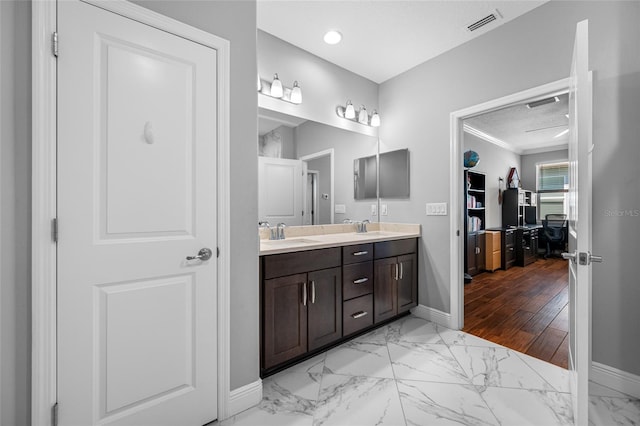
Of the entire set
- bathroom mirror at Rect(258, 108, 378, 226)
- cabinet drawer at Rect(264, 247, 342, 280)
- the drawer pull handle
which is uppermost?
bathroom mirror at Rect(258, 108, 378, 226)

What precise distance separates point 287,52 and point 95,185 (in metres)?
1.96

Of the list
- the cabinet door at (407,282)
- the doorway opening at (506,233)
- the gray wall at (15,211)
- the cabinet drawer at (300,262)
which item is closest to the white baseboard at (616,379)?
the doorway opening at (506,233)

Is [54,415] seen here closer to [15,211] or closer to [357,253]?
[15,211]

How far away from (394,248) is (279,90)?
1735 mm

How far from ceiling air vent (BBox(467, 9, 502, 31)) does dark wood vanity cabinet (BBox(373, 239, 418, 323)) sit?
189 cm

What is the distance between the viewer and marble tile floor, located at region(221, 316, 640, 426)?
146 centimetres

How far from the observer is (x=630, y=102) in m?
1.62

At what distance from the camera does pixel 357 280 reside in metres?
2.26

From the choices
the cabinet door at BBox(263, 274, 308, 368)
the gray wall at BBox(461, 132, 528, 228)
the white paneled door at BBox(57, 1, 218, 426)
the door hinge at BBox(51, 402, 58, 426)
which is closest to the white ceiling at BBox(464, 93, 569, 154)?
the gray wall at BBox(461, 132, 528, 228)

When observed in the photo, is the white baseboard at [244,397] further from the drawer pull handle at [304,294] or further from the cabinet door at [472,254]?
the cabinet door at [472,254]

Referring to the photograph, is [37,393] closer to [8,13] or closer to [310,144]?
[8,13]

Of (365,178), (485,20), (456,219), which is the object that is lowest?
(456,219)

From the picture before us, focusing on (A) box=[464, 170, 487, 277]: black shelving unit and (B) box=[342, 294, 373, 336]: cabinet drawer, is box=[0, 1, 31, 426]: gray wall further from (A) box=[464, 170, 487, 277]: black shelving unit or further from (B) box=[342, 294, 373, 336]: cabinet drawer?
(A) box=[464, 170, 487, 277]: black shelving unit

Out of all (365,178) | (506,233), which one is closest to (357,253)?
(365,178)
